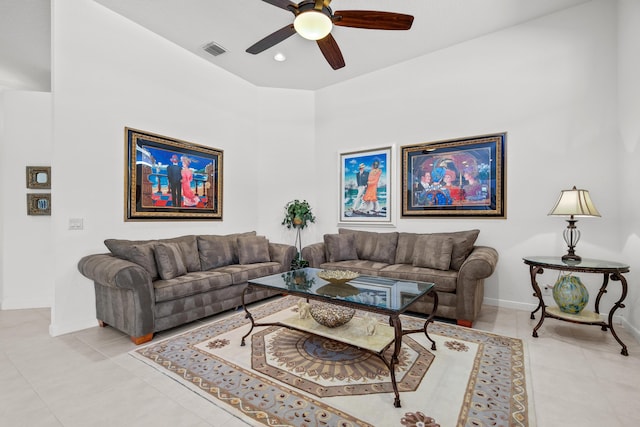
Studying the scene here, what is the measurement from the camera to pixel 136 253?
286cm

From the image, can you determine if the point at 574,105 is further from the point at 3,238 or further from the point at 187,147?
the point at 3,238

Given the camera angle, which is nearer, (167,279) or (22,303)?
(167,279)

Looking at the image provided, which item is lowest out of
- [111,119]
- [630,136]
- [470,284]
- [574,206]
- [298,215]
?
[470,284]

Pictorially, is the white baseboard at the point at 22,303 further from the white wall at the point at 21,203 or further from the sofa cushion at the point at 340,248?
the sofa cushion at the point at 340,248

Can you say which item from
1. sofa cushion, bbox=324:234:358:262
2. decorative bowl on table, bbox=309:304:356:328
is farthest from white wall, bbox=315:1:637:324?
decorative bowl on table, bbox=309:304:356:328

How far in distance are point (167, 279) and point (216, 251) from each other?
0.86m

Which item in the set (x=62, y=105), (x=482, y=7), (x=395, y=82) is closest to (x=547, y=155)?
(x=482, y=7)

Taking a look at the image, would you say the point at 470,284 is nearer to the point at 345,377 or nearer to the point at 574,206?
the point at 574,206

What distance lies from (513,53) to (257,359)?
4.50 m

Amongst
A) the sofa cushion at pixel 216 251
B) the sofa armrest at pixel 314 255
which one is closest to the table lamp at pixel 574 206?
the sofa armrest at pixel 314 255

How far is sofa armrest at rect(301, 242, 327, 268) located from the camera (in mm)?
4117

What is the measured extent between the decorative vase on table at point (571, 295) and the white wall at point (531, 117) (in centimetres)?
71

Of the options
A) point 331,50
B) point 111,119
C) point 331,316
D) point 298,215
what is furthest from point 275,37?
point 298,215

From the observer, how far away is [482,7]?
3.26 meters
